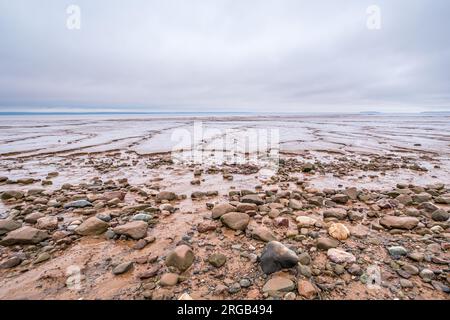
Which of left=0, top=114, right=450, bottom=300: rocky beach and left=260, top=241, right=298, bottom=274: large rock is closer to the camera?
left=0, top=114, right=450, bottom=300: rocky beach

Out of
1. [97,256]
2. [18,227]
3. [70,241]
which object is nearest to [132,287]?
[97,256]

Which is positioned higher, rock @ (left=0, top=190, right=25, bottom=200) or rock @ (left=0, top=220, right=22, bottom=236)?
rock @ (left=0, top=190, right=25, bottom=200)

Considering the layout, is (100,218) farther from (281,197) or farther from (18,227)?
(281,197)

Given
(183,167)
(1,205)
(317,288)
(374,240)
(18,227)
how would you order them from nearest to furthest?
1. (317,288)
2. (374,240)
3. (18,227)
4. (1,205)
5. (183,167)

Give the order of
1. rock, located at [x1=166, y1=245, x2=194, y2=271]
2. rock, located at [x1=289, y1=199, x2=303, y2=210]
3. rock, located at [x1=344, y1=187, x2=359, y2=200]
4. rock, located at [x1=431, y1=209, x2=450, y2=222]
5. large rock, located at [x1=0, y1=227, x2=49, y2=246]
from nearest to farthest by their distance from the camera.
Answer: rock, located at [x1=166, y1=245, x2=194, y2=271]
large rock, located at [x1=0, y1=227, x2=49, y2=246]
rock, located at [x1=431, y1=209, x2=450, y2=222]
rock, located at [x1=289, y1=199, x2=303, y2=210]
rock, located at [x1=344, y1=187, x2=359, y2=200]

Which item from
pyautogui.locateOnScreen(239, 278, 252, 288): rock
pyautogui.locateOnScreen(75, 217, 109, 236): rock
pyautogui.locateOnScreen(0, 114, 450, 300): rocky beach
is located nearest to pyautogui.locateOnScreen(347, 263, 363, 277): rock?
pyautogui.locateOnScreen(0, 114, 450, 300): rocky beach

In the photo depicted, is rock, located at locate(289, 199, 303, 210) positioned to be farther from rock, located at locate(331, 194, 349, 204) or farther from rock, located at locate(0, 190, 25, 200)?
rock, located at locate(0, 190, 25, 200)
